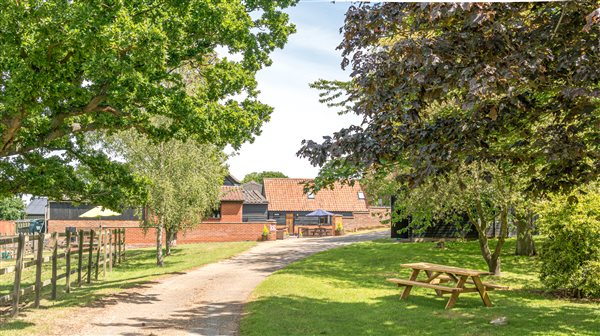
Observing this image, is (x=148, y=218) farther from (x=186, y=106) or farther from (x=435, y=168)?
(x=435, y=168)

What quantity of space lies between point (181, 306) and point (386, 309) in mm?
4652

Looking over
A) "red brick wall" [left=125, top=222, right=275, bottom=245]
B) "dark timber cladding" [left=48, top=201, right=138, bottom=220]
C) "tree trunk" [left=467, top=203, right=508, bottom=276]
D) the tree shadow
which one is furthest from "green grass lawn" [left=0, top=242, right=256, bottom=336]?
"dark timber cladding" [left=48, top=201, right=138, bottom=220]

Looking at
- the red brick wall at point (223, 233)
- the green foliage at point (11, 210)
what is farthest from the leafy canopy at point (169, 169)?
the green foliage at point (11, 210)

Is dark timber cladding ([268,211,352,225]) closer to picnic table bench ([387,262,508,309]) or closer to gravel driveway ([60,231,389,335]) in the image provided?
gravel driveway ([60,231,389,335])

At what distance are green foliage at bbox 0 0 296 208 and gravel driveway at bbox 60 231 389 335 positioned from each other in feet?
9.29

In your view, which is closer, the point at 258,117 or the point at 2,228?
the point at 258,117

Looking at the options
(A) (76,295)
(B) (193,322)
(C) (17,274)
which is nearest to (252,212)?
(A) (76,295)

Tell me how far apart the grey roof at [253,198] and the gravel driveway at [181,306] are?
2912 cm

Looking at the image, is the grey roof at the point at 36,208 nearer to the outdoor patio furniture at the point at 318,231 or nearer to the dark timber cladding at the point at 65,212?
the dark timber cladding at the point at 65,212

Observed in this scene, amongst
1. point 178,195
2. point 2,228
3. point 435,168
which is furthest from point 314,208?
point 435,168

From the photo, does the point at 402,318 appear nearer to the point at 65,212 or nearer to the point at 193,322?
the point at 193,322

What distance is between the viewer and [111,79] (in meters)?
10.2

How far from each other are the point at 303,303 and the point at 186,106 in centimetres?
517

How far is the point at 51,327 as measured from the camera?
9.91 metres
